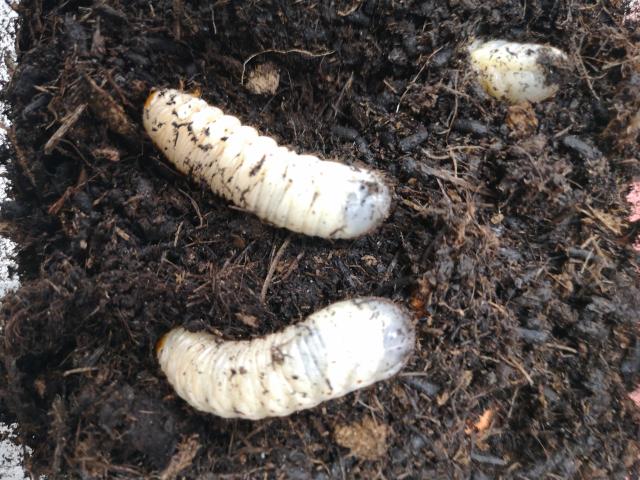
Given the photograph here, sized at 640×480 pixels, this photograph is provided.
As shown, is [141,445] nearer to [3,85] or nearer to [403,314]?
[403,314]

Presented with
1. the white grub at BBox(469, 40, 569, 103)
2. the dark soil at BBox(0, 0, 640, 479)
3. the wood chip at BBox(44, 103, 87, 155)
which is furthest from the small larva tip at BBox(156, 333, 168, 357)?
the white grub at BBox(469, 40, 569, 103)

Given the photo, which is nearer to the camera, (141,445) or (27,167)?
(141,445)

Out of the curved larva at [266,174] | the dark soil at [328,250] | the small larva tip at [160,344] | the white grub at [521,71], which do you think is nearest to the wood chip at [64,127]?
the dark soil at [328,250]

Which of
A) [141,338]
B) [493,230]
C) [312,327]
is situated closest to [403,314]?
[312,327]

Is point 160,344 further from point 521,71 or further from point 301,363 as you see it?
point 521,71

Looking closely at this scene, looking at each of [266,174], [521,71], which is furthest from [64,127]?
[521,71]

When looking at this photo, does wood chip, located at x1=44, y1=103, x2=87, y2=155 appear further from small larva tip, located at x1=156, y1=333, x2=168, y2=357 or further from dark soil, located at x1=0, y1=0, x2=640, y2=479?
small larva tip, located at x1=156, y1=333, x2=168, y2=357
